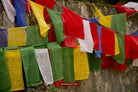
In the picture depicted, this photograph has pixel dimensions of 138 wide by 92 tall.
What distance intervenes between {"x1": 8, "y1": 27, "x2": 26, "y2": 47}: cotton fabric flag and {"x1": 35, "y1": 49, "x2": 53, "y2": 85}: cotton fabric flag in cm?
36

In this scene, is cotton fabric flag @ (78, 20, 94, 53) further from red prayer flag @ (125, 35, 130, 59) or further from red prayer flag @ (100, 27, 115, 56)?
red prayer flag @ (125, 35, 130, 59)

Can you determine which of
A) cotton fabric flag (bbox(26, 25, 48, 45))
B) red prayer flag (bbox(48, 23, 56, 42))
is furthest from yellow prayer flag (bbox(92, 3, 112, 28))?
cotton fabric flag (bbox(26, 25, 48, 45))

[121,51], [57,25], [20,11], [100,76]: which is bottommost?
[100,76]

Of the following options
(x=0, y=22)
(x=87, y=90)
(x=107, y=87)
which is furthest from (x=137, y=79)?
(x=0, y=22)

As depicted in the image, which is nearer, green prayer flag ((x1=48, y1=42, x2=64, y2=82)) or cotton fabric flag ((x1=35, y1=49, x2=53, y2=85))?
cotton fabric flag ((x1=35, y1=49, x2=53, y2=85))

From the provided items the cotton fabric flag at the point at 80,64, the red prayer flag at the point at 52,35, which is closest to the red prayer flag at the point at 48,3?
the red prayer flag at the point at 52,35

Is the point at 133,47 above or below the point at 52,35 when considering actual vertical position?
below

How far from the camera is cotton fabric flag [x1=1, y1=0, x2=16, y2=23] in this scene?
350 centimetres

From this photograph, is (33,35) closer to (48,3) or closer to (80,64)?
(48,3)

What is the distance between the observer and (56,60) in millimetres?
3762

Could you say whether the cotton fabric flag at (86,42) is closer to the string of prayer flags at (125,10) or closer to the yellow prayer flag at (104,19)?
the yellow prayer flag at (104,19)

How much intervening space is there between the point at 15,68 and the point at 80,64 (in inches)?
57.9

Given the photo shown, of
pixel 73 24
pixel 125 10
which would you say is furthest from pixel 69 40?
pixel 125 10

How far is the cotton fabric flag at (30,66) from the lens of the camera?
3424mm
